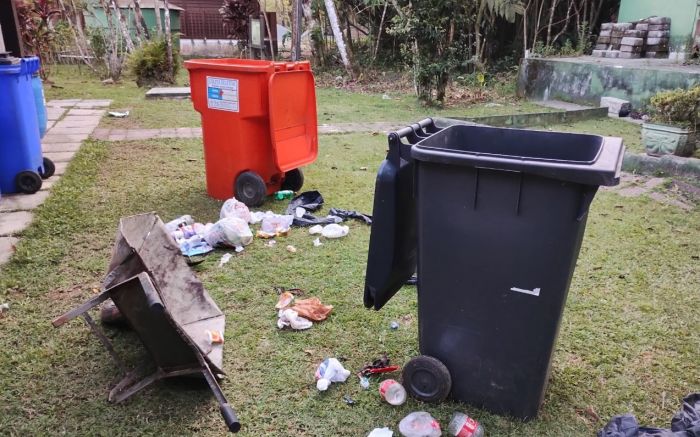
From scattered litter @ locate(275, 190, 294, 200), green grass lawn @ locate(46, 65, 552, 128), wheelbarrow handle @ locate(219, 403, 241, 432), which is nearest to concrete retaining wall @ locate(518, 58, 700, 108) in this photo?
green grass lawn @ locate(46, 65, 552, 128)

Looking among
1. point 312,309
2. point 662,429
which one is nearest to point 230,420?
point 312,309

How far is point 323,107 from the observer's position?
9367 millimetres

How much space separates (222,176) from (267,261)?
4.20 feet

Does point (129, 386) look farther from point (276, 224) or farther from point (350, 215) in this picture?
point (350, 215)

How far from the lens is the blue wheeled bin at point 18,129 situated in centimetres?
405

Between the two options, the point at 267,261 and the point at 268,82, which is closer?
the point at 267,261

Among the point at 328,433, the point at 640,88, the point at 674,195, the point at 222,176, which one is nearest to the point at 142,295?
the point at 328,433

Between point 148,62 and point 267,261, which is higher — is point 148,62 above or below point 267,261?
above

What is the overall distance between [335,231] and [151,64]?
368 inches

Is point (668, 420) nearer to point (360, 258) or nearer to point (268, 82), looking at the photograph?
point (360, 258)

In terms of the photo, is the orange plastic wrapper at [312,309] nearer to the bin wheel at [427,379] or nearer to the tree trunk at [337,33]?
the bin wheel at [427,379]

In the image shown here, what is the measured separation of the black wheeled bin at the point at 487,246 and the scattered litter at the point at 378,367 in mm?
185

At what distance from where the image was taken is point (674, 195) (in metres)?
4.82

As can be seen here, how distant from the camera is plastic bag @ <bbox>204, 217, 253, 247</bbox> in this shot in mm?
3588
